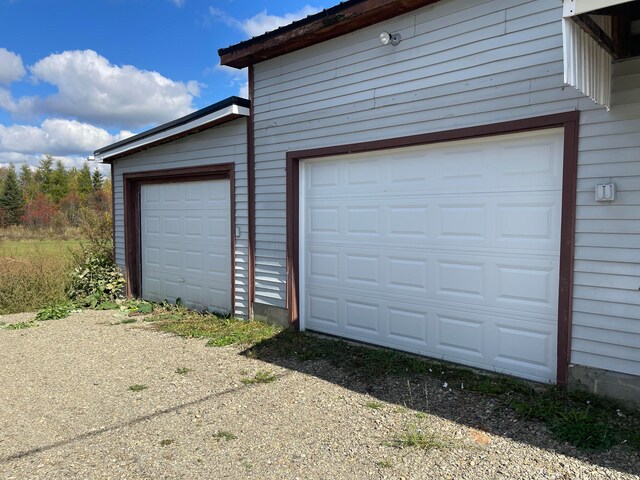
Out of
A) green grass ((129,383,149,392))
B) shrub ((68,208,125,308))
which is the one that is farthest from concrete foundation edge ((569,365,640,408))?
shrub ((68,208,125,308))

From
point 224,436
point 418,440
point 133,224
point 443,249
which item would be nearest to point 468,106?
point 443,249

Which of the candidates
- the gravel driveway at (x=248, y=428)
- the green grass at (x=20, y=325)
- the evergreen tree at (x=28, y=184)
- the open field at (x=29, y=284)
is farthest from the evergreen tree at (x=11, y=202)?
the gravel driveway at (x=248, y=428)

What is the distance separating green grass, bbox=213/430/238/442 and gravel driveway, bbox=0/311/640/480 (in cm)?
1

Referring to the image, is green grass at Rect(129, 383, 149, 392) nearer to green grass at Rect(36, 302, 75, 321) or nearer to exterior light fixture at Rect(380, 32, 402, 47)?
green grass at Rect(36, 302, 75, 321)

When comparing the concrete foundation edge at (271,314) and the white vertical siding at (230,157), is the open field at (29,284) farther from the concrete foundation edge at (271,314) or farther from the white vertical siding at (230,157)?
the concrete foundation edge at (271,314)

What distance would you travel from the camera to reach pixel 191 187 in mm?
7465

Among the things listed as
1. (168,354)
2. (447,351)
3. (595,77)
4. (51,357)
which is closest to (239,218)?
(168,354)

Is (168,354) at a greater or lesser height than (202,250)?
lesser

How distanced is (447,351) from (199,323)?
359cm

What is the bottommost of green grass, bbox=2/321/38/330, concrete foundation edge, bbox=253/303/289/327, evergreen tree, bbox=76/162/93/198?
green grass, bbox=2/321/38/330

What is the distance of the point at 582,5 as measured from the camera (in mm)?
2555

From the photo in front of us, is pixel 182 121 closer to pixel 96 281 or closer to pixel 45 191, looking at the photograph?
pixel 96 281

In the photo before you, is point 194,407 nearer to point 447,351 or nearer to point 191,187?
point 447,351

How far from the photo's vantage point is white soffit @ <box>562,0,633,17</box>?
98.5 inches
